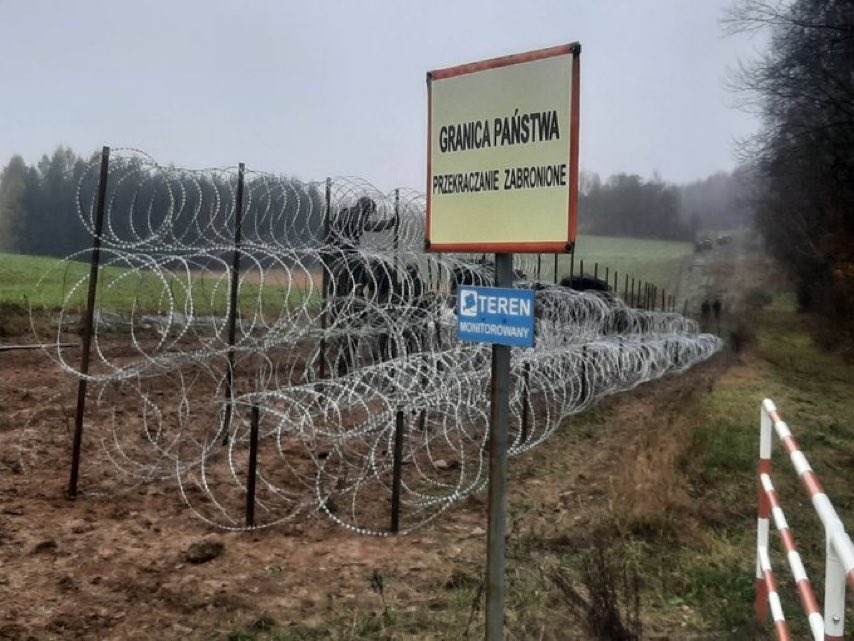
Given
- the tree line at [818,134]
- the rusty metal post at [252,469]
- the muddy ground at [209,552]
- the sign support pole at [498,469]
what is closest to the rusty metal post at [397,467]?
the muddy ground at [209,552]

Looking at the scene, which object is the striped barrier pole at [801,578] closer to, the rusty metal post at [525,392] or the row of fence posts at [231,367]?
the row of fence posts at [231,367]

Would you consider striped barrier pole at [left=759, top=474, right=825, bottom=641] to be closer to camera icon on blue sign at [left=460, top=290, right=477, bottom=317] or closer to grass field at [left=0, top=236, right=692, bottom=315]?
camera icon on blue sign at [left=460, top=290, right=477, bottom=317]

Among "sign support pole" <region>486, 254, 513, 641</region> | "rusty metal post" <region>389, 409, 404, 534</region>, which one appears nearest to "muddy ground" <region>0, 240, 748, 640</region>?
"rusty metal post" <region>389, 409, 404, 534</region>

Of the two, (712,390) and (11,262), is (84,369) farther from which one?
(11,262)

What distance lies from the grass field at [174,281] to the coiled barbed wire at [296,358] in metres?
0.08

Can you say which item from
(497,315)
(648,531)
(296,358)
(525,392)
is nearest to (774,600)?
(497,315)

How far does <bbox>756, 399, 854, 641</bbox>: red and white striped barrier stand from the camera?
83.7 inches

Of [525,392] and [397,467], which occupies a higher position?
[525,392]

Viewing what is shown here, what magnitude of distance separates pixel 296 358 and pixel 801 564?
5.55 metres

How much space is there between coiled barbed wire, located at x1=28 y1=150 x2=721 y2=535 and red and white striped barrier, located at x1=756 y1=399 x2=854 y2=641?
2.07m

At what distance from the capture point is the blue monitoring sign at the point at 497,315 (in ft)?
8.70

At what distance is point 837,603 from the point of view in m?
2.25

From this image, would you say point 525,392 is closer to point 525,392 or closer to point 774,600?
point 525,392

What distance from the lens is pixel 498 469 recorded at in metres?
2.77
